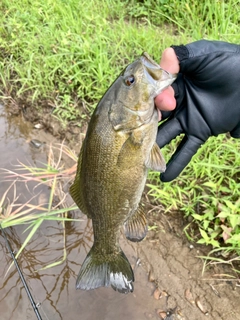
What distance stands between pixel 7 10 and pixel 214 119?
399cm

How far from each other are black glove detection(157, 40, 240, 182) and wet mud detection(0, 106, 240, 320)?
857mm

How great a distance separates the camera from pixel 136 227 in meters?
2.20

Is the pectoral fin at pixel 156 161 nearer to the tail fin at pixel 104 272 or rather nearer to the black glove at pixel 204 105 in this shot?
the black glove at pixel 204 105

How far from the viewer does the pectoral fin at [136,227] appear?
2.20 meters

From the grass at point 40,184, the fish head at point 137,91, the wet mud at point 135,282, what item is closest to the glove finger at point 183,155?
the fish head at point 137,91

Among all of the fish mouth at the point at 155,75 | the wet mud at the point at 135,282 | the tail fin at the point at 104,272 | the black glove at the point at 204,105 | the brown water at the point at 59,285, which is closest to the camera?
the fish mouth at the point at 155,75

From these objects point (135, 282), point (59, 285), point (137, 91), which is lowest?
point (59, 285)

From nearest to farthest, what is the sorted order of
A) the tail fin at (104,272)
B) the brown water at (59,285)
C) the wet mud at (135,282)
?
the tail fin at (104,272) < the wet mud at (135,282) < the brown water at (59,285)

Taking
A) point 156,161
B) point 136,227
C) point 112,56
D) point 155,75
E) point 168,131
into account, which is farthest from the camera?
point 112,56

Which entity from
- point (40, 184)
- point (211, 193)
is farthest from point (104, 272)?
point (40, 184)

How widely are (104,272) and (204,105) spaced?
1.29 m

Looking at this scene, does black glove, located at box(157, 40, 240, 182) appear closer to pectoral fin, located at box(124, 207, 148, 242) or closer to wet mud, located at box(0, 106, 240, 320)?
pectoral fin, located at box(124, 207, 148, 242)

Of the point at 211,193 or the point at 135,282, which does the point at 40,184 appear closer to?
the point at 135,282

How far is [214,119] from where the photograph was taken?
2.28 meters
